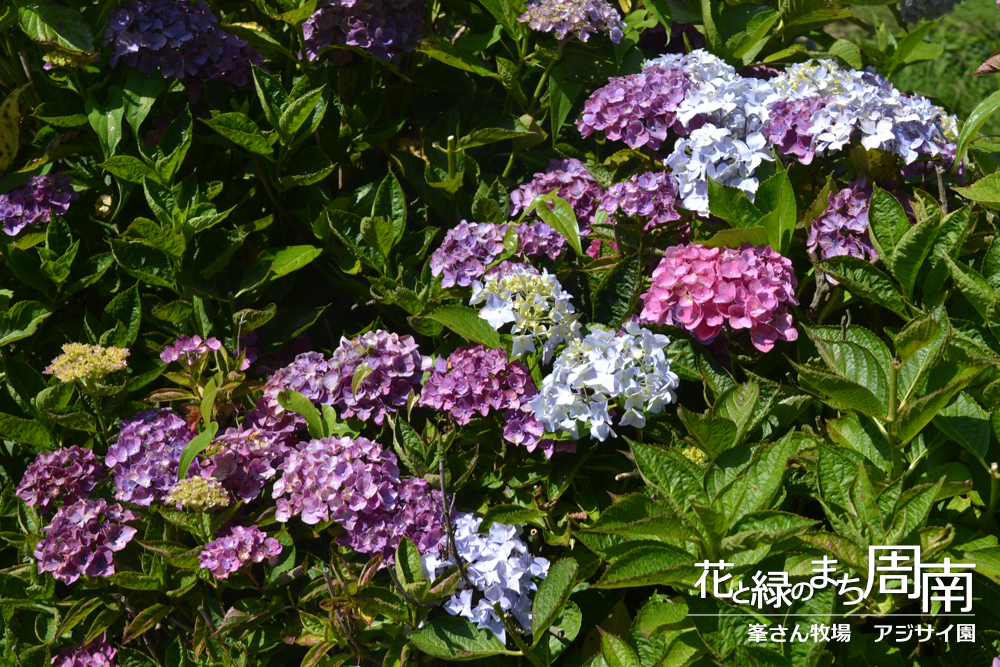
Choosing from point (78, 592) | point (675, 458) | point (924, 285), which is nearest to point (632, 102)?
point (924, 285)

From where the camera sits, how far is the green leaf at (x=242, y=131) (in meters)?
1.89

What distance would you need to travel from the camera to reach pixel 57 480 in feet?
5.55

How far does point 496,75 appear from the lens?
2.18 m

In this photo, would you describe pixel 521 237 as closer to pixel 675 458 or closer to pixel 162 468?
pixel 675 458

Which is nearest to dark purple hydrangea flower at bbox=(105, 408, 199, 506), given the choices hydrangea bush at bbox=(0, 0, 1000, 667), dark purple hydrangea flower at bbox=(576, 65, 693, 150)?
hydrangea bush at bbox=(0, 0, 1000, 667)

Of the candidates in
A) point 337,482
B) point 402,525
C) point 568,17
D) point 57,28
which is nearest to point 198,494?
point 337,482

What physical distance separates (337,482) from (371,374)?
0.26 metres

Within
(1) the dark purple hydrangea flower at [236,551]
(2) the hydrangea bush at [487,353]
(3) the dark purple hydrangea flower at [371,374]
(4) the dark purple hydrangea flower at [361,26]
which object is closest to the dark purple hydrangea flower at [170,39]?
(2) the hydrangea bush at [487,353]

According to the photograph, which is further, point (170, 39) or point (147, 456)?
point (170, 39)

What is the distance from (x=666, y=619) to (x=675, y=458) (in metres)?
0.25

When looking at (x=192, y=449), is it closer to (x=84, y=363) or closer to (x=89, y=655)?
(x=84, y=363)

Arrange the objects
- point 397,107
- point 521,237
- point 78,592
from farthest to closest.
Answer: point 397,107
point 521,237
point 78,592

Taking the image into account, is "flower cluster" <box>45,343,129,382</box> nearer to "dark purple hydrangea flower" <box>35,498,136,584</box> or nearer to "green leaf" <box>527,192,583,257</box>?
"dark purple hydrangea flower" <box>35,498,136,584</box>

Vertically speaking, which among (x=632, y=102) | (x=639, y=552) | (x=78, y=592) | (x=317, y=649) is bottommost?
(x=78, y=592)
